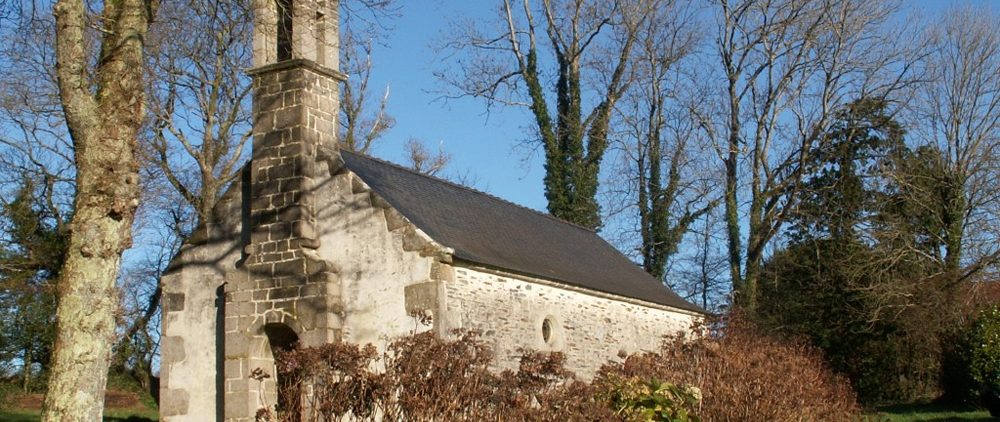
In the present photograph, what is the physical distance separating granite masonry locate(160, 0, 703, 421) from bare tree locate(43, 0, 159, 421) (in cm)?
365

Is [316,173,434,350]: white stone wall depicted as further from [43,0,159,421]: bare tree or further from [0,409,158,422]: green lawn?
[0,409,158,422]: green lawn

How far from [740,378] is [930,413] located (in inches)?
405

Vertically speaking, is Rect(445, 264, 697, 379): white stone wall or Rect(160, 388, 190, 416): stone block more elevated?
Rect(445, 264, 697, 379): white stone wall

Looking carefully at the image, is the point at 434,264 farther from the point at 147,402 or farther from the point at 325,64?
the point at 147,402

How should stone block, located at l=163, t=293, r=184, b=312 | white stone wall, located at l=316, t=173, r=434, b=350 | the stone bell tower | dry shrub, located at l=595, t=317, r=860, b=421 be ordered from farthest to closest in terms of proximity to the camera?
stone block, located at l=163, t=293, r=184, b=312, the stone bell tower, white stone wall, located at l=316, t=173, r=434, b=350, dry shrub, located at l=595, t=317, r=860, b=421

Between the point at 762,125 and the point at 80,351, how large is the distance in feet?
75.1

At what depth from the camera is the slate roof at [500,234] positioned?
15.3 metres

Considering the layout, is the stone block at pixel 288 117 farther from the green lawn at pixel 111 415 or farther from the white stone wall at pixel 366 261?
the green lawn at pixel 111 415

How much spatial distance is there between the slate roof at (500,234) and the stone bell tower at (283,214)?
2.75 feet

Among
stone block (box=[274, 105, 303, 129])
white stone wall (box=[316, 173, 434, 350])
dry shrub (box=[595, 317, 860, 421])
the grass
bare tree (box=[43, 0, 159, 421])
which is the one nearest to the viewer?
bare tree (box=[43, 0, 159, 421])

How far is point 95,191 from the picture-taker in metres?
9.57

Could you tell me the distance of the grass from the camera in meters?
19.9

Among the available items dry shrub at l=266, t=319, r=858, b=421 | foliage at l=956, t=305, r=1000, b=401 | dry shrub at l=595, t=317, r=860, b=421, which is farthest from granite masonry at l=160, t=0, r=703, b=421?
foliage at l=956, t=305, r=1000, b=401

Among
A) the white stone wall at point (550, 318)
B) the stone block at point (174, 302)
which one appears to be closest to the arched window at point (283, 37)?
the stone block at point (174, 302)
